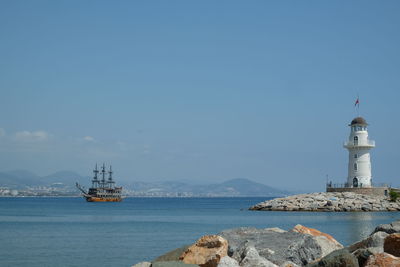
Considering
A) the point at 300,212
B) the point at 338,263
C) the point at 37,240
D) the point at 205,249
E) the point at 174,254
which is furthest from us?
the point at 300,212

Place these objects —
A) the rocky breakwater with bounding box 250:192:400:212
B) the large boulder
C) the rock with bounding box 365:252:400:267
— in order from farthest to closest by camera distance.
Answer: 1. the rocky breakwater with bounding box 250:192:400:212
2. the large boulder
3. the rock with bounding box 365:252:400:267

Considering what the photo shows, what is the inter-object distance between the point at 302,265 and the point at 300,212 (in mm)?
43611

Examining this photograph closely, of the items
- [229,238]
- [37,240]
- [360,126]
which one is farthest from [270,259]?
[360,126]

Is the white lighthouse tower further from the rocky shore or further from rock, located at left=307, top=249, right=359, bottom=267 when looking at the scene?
rock, located at left=307, top=249, right=359, bottom=267

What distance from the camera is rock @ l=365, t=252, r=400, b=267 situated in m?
9.52

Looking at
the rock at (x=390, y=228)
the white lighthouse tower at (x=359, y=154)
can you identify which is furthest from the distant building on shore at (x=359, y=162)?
the rock at (x=390, y=228)

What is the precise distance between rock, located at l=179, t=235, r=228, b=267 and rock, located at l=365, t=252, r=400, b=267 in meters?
3.00

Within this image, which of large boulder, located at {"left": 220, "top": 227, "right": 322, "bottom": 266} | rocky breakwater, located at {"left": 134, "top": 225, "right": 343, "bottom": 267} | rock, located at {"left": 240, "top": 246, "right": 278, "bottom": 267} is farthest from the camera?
large boulder, located at {"left": 220, "top": 227, "right": 322, "bottom": 266}

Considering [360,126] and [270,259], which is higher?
[360,126]

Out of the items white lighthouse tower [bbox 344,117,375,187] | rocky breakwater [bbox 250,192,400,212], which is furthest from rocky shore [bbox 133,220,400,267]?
white lighthouse tower [bbox 344,117,375,187]

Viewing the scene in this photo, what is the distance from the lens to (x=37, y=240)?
31188 millimetres

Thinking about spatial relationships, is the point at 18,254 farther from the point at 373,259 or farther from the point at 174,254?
the point at 373,259

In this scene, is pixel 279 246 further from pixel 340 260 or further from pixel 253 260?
pixel 340 260

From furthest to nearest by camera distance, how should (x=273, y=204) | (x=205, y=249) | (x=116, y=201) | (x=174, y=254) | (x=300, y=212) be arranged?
(x=116, y=201)
(x=273, y=204)
(x=300, y=212)
(x=174, y=254)
(x=205, y=249)
